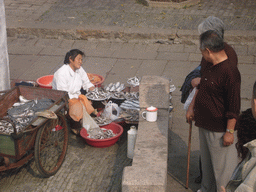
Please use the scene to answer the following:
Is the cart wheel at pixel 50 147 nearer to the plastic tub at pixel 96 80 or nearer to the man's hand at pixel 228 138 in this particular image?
the plastic tub at pixel 96 80

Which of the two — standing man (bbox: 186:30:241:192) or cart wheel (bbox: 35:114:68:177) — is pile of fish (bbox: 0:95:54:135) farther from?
standing man (bbox: 186:30:241:192)

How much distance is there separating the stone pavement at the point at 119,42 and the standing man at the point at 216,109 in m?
1.32

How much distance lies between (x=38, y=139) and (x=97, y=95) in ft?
6.69

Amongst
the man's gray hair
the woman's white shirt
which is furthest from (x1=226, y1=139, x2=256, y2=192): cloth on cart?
the woman's white shirt

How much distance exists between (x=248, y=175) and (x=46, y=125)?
Answer: 3158 mm

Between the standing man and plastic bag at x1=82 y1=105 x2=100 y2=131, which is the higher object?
the standing man

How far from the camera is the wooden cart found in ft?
13.8

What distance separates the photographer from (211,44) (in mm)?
3406

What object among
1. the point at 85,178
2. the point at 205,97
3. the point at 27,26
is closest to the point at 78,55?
the point at 85,178

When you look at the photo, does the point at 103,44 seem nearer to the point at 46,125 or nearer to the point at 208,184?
the point at 46,125

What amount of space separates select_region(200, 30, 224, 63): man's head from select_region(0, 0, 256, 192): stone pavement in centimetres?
219

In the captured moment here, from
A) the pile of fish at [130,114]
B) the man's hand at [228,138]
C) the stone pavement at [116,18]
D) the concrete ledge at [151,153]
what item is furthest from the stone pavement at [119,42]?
the man's hand at [228,138]

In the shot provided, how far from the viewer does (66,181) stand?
479 cm

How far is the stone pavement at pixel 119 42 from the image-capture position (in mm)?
5703
